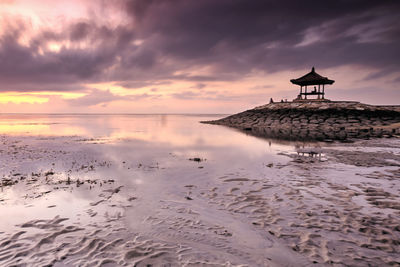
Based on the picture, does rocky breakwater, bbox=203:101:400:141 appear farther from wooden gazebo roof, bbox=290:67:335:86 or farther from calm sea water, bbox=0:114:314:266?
calm sea water, bbox=0:114:314:266

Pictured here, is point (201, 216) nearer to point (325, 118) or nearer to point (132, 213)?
point (132, 213)

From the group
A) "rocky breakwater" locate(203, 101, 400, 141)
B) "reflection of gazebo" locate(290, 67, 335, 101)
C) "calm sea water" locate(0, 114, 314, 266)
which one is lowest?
"calm sea water" locate(0, 114, 314, 266)

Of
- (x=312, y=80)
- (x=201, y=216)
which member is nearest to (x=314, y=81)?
(x=312, y=80)

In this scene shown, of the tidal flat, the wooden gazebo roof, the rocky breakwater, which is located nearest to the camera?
the tidal flat

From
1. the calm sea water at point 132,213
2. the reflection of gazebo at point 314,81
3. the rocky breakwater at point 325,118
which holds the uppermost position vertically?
the reflection of gazebo at point 314,81

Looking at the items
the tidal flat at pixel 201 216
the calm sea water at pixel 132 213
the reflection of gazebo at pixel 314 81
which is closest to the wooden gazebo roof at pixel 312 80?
the reflection of gazebo at pixel 314 81

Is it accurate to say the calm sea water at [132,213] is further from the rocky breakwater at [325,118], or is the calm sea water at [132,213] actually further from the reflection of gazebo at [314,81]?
the reflection of gazebo at [314,81]

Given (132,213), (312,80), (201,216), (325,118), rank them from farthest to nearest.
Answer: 1. (312,80)
2. (325,118)
3. (132,213)
4. (201,216)

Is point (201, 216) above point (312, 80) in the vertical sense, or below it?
below

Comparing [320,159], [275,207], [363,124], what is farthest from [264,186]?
[363,124]

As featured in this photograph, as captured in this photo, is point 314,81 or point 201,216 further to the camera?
point 314,81

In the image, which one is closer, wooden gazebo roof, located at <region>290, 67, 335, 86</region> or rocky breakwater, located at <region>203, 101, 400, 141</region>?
rocky breakwater, located at <region>203, 101, 400, 141</region>

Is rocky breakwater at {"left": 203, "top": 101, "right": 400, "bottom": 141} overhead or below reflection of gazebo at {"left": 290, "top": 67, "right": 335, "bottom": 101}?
below

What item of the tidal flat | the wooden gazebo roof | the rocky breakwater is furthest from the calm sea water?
the wooden gazebo roof
